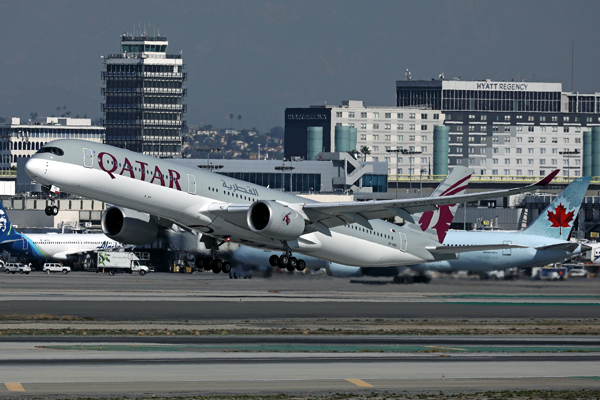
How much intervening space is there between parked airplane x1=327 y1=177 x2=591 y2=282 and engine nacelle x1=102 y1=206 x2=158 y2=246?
2028cm

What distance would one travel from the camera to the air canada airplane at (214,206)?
47.1 meters

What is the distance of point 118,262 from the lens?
113 metres

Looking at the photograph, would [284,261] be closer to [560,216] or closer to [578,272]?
[578,272]

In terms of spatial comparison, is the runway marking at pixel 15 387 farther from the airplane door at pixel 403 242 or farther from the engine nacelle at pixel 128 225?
the airplane door at pixel 403 242

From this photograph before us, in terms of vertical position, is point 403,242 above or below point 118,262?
above

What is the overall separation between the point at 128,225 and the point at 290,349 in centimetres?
2098

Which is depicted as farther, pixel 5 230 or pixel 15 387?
pixel 5 230

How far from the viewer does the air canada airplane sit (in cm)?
4712

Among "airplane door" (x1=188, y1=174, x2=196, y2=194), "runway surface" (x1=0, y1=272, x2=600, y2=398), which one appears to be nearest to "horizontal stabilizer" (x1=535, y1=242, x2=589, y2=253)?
"runway surface" (x1=0, y1=272, x2=600, y2=398)

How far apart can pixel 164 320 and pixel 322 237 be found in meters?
12.7

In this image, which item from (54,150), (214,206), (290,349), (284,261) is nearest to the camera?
(290,349)

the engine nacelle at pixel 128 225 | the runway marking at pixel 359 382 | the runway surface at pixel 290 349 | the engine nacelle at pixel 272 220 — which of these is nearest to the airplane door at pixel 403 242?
the runway surface at pixel 290 349

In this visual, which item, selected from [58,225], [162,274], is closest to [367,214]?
[162,274]

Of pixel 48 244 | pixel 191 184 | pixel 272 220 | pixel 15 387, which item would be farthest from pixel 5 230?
pixel 15 387
